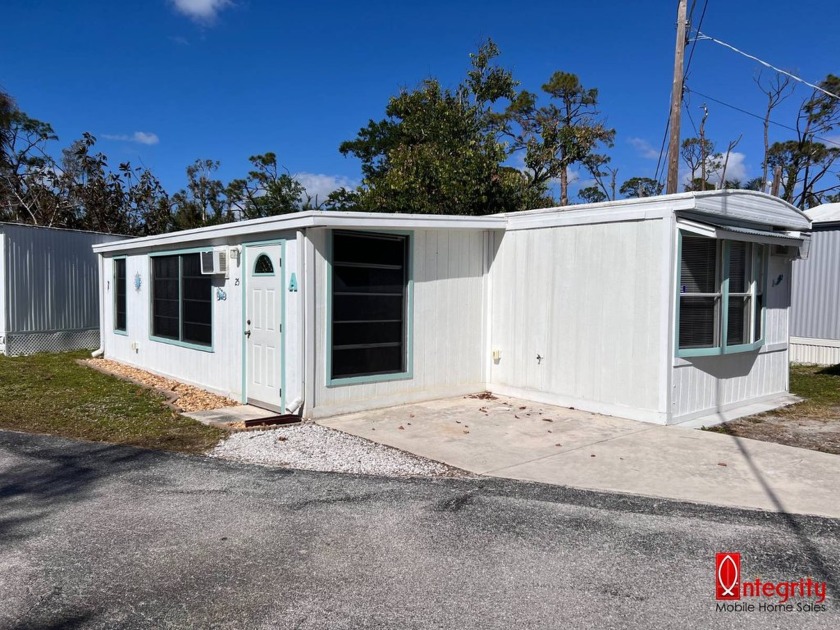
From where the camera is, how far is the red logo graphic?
3.32 metres

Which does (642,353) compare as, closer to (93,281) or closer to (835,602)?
(835,602)

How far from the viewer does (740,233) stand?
7418 mm

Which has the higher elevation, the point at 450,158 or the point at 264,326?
the point at 450,158

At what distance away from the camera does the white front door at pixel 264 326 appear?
7887mm

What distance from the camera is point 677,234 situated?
7.11 metres

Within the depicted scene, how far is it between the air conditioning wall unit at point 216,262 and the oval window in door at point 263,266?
73 centimetres

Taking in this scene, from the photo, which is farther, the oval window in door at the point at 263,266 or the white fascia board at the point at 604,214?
the oval window in door at the point at 263,266

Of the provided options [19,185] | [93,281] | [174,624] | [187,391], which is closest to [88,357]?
[93,281]

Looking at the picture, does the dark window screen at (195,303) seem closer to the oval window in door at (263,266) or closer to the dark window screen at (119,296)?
the oval window in door at (263,266)

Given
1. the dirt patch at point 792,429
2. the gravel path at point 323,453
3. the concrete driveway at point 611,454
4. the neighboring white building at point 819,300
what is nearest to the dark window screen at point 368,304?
the concrete driveway at point 611,454

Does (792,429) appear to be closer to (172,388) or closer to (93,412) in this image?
(93,412)

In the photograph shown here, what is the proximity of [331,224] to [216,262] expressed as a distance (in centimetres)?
242

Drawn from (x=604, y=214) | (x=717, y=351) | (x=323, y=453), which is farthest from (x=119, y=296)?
(x=717, y=351)

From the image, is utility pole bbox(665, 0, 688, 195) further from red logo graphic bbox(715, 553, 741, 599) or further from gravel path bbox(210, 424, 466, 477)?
red logo graphic bbox(715, 553, 741, 599)
